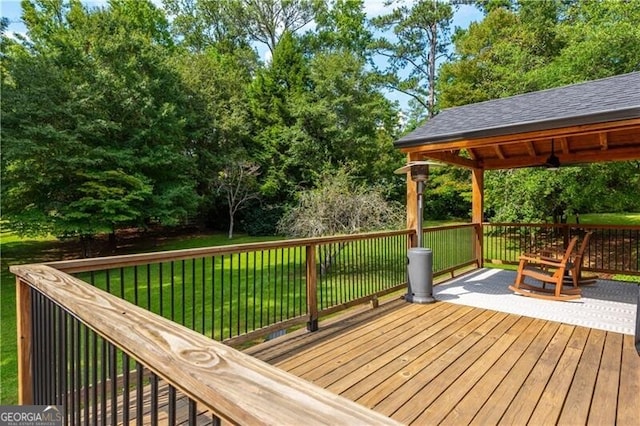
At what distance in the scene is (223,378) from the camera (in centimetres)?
70

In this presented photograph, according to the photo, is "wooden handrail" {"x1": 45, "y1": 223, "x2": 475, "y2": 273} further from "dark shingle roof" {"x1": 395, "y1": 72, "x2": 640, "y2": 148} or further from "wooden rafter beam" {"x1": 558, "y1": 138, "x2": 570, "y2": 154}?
"wooden rafter beam" {"x1": 558, "y1": 138, "x2": 570, "y2": 154}

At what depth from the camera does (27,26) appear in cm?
1352

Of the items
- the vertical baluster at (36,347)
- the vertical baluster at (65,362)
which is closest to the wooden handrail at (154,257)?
the vertical baluster at (36,347)

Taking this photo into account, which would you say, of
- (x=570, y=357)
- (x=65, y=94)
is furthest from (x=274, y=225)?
(x=570, y=357)

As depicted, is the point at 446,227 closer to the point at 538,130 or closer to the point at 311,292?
the point at 538,130

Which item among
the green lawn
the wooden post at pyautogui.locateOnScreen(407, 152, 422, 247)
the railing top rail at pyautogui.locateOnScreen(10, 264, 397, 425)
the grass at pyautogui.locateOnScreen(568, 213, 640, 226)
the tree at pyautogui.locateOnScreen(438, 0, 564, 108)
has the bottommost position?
the green lawn

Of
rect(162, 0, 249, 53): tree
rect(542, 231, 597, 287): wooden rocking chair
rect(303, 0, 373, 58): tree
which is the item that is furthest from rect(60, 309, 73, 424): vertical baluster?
rect(162, 0, 249, 53): tree

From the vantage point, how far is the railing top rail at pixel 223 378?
598mm

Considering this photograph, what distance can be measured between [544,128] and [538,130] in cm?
7

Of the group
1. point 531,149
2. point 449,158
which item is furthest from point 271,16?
point 531,149

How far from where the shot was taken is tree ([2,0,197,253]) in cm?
974

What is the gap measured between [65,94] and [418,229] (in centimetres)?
1109

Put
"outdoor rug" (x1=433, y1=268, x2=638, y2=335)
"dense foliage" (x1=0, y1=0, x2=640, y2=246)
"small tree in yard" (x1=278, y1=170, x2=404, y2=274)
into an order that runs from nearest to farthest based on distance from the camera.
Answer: "outdoor rug" (x1=433, y1=268, x2=638, y2=335) < "small tree in yard" (x1=278, y1=170, x2=404, y2=274) < "dense foliage" (x1=0, y1=0, x2=640, y2=246)

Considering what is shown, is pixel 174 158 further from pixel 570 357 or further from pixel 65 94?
pixel 570 357
